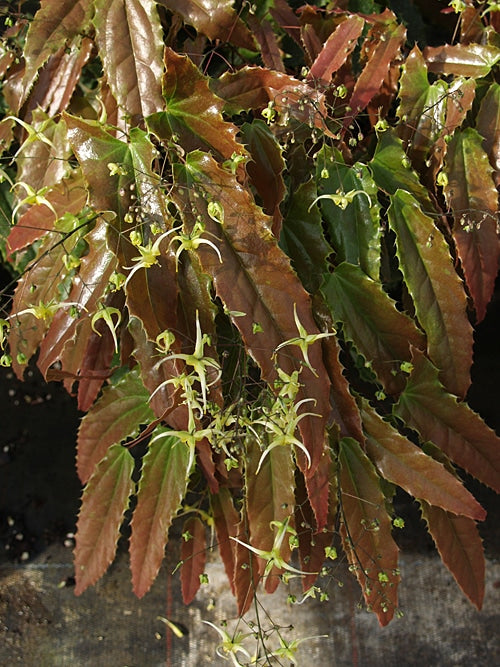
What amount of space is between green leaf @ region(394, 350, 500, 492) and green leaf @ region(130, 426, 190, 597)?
25 centimetres

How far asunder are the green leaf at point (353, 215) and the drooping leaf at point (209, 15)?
0.50ft

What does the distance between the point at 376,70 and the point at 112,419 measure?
48 cm

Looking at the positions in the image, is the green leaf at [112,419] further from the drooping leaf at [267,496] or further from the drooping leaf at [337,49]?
the drooping leaf at [337,49]

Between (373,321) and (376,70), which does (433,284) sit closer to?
(373,321)

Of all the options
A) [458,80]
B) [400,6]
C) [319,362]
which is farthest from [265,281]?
[400,6]

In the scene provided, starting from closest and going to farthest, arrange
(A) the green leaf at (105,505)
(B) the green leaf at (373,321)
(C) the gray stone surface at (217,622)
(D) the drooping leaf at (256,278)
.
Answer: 1. (D) the drooping leaf at (256,278)
2. (B) the green leaf at (373,321)
3. (A) the green leaf at (105,505)
4. (C) the gray stone surface at (217,622)

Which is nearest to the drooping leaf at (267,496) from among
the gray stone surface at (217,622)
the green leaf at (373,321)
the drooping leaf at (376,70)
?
the green leaf at (373,321)

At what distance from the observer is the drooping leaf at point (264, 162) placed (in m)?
0.66

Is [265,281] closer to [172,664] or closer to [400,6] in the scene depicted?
[400,6]

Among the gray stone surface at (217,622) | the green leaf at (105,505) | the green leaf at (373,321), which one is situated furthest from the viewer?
the gray stone surface at (217,622)

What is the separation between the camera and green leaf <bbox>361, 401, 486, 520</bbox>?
0.69 m

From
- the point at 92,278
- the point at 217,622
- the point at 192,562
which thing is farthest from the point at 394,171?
the point at 217,622

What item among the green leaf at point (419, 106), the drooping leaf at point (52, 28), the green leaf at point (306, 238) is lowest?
the green leaf at point (306, 238)

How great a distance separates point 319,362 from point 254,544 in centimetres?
21
